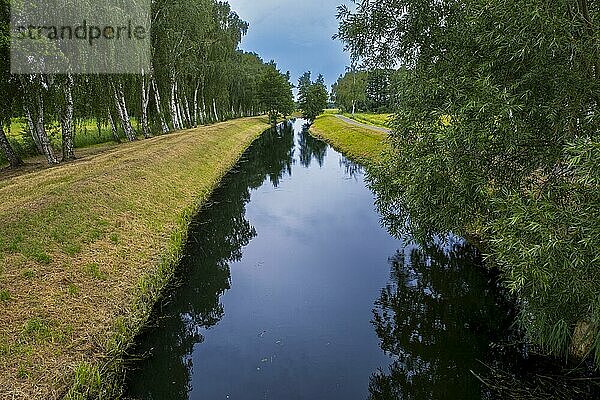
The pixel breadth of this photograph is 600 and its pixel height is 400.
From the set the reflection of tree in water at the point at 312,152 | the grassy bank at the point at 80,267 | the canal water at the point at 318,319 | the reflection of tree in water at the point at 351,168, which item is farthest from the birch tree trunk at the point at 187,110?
the canal water at the point at 318,319

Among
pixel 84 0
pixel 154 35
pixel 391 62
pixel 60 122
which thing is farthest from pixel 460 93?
pixel 154 35

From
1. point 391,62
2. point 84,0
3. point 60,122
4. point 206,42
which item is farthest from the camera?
point 206,42

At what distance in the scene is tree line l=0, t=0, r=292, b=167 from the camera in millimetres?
20641

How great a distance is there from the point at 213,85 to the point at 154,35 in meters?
18.5

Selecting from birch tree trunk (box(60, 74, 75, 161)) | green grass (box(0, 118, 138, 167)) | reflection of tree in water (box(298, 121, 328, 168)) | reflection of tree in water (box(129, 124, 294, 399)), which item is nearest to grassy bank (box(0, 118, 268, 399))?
reflection of tree in water (box(129, 124, 294, 399))

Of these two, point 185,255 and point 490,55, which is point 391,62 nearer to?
Result: point 490,55

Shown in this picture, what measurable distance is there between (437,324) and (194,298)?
6.57 m

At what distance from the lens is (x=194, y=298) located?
12.0 metres

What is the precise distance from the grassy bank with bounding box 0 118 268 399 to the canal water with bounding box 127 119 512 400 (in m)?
0.82

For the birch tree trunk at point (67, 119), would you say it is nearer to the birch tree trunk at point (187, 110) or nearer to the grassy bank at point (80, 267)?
the grassy bank at point (80, 267)

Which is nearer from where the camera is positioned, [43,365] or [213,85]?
[43,365]

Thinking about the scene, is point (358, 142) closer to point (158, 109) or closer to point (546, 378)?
point (158, 109)

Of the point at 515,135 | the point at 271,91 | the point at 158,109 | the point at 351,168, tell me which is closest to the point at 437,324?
the point at 515,135

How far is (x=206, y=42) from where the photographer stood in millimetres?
44531
